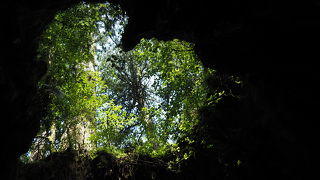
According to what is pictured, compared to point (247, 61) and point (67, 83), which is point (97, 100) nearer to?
point (67, 83)

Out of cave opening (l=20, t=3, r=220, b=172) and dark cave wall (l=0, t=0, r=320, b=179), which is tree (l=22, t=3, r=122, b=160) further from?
dark cave wall (l=0, t=0, r=320, b=179)

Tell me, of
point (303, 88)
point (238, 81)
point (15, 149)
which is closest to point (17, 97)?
point (15, 149)

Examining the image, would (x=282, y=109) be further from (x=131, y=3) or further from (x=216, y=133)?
(x=131, y=3)

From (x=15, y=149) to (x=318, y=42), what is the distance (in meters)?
5.92

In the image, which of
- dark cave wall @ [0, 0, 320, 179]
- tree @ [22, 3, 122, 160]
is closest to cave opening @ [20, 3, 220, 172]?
tree @ [22, 3, 122, 160]

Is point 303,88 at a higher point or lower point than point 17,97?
lower

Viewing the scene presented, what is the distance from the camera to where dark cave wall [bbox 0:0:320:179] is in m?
3.31

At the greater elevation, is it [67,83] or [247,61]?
[67,83]

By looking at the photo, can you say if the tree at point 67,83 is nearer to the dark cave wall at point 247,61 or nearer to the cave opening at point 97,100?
the cave opening at point 97,100

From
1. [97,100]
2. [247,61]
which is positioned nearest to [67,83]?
[97,100]

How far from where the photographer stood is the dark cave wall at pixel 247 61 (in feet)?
10.8

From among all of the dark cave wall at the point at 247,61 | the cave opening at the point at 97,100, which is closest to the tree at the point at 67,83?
the cave opening at the point at 97,100

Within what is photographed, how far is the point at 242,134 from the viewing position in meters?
4.73

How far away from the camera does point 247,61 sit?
14.8 ft
